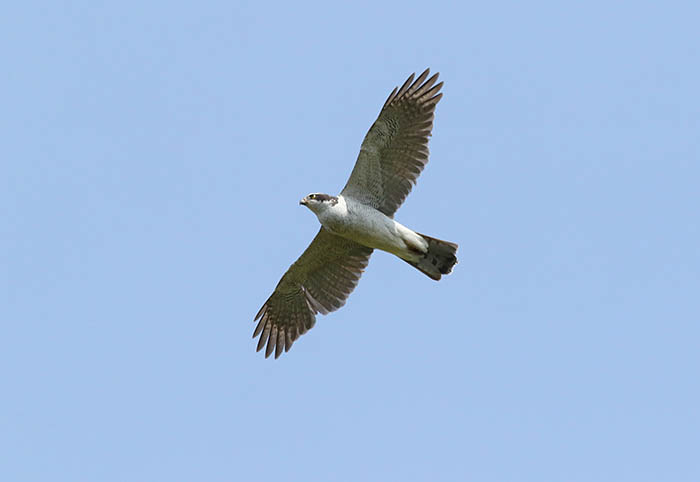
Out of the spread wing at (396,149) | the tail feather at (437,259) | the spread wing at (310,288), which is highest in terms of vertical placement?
the spread wing at (396,149)

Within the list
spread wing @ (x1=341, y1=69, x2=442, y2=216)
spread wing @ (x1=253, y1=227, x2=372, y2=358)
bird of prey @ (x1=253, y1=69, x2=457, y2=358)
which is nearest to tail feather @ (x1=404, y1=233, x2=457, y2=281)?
bird of prey @ (x1=253, y1=69, x2=457, y2=358)

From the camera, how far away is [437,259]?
17.6 m

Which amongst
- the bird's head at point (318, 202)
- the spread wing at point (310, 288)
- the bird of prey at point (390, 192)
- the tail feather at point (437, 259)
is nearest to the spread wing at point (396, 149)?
the bird of prey at point (390, 192)

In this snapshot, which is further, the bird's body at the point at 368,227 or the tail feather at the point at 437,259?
the tail feather at the point at 437,259


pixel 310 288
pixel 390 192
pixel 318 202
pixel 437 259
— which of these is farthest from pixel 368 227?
pixel 310 288

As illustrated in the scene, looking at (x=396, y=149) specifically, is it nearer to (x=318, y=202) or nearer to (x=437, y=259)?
(x=318, y=202)

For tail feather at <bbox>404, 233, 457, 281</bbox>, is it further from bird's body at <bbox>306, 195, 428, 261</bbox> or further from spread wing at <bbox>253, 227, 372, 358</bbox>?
spread wing at <bbox>253, 227, 372, 358</bbox>

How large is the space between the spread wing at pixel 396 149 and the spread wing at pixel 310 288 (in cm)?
113

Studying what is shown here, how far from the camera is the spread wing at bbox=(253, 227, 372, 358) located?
18.3 meters

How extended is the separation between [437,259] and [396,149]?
202cm

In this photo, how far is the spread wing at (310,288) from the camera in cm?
1834

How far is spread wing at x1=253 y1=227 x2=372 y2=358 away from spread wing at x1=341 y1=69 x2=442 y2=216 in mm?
1130

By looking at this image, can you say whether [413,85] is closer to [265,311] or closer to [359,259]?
[359,259]

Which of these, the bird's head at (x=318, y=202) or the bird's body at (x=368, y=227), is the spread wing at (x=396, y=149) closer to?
the bird's body at (x=368, y=227)
